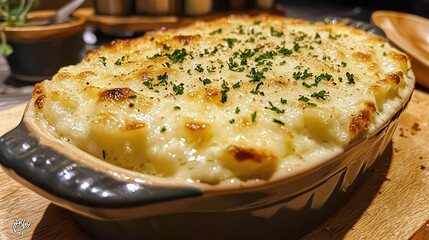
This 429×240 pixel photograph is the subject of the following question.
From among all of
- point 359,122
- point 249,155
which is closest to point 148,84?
point 249,155

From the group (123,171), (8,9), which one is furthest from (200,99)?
(8,9)

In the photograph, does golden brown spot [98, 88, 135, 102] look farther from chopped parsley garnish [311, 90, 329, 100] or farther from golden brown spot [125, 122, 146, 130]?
chopped parsley garnish [311, 90, 329, 100]

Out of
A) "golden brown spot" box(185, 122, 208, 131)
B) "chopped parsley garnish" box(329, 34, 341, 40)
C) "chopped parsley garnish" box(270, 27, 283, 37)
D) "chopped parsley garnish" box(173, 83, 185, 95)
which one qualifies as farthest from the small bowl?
"golden brown spot" box(185, 122, 208, 131)

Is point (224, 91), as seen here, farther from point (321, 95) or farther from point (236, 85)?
point (321, 95)

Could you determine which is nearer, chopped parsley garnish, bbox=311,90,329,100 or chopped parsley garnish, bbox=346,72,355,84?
chopped parsley garnish, bbox=311,90,329,100

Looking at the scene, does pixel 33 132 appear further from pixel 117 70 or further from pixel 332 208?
pixel 332 208

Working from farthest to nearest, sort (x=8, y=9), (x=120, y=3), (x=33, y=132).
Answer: (x=120, y=3), (x=8, y=9), (x=33, y=132)

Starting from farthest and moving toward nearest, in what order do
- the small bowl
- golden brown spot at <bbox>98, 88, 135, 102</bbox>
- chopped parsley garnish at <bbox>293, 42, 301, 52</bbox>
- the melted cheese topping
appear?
the small bowl, chopped parsley garnish at <bbox>293, 42, 301, 52</bbox>, golden brown spot at <bbox>98, 88, 135, 102</bbox>, the melted cheese topping
